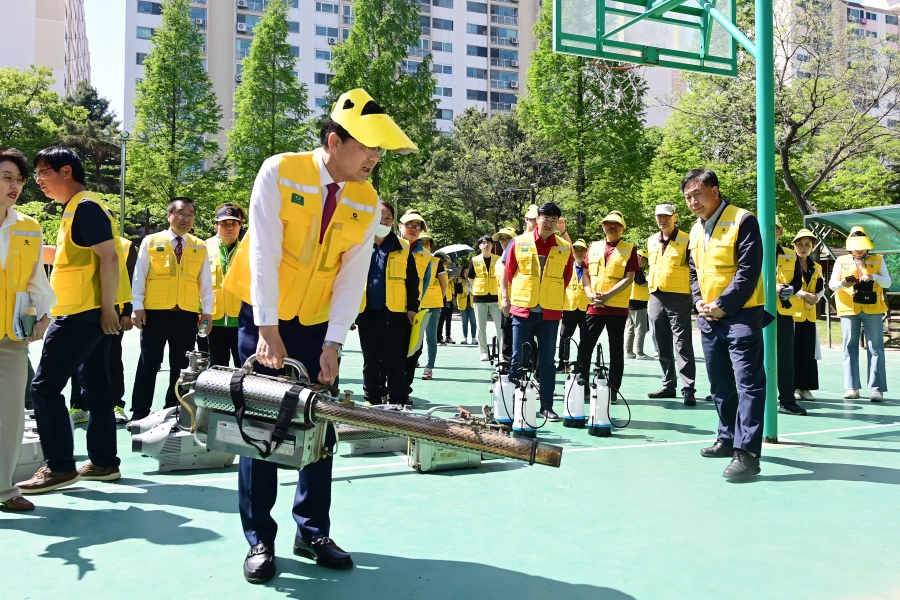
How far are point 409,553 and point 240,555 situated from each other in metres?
0.86

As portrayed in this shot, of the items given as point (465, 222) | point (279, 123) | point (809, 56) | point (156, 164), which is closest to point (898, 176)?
point (809, 56)

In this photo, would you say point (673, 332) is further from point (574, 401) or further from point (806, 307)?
point (574, 401)

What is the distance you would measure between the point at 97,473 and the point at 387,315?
3417mm

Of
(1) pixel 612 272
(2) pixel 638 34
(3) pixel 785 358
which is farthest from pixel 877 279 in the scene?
(2) pixel 638 34

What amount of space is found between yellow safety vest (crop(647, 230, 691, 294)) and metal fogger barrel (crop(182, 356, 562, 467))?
6632 millimetres

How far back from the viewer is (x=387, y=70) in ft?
129

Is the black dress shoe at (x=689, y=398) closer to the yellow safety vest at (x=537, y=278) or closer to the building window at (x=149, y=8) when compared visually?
the yellow safety vest at (x=537, y=278)

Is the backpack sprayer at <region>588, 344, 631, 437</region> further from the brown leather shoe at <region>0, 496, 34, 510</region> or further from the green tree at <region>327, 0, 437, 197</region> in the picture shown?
the green tree at <region>327, 0, 437, 197</region>

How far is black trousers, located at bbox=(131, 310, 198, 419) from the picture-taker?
6.48 m

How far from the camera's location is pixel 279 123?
39.4m

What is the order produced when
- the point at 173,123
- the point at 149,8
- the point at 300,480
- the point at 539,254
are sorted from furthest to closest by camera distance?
the point at 149,8 → the point at 173,123 → the point at 539,254 → the point at 300,480

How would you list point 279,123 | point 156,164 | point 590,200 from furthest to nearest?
point 279,123 < point 156,164 < point 590,200

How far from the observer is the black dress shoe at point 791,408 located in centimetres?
822

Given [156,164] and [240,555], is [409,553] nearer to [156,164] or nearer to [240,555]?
[240,555]
